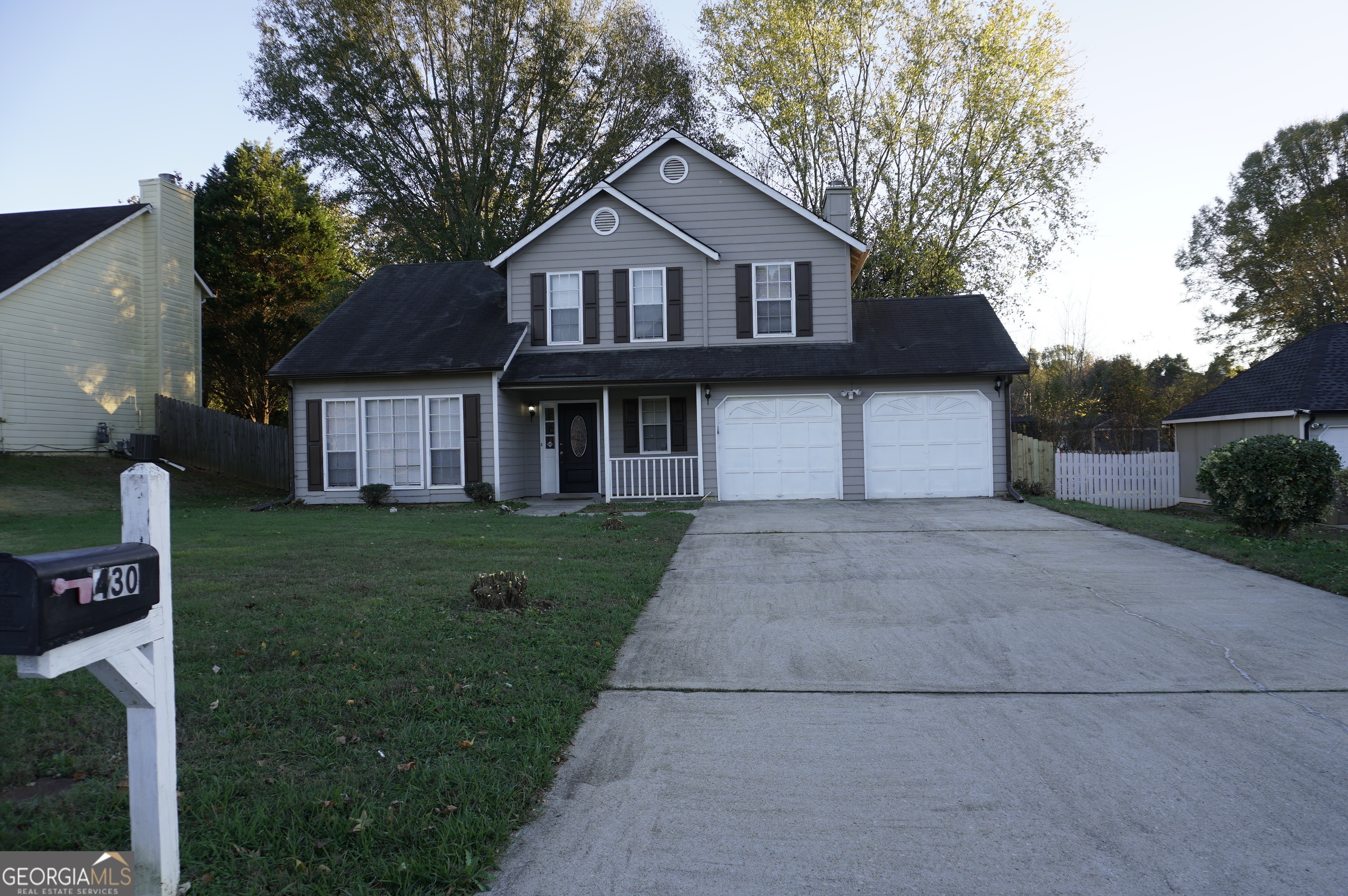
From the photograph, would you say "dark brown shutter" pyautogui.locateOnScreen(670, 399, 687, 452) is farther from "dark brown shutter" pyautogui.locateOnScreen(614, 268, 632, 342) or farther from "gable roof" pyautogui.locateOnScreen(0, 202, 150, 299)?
"gable roof" pyautogui.locateOnScreen(0, 202, 150, 299)

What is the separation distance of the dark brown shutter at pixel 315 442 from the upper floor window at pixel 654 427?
6.57 metres

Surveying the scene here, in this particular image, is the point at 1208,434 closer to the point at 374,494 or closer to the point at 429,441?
the point at 429,441

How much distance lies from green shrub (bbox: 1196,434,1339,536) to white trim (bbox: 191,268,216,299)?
23.9m

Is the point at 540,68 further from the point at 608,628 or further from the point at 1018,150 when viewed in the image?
the point at 608,628

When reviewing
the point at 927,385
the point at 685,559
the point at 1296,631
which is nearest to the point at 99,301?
the point at 685,559

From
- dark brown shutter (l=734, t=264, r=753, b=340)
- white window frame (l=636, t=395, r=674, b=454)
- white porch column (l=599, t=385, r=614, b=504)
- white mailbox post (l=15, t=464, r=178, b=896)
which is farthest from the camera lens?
→ white window frame (l=636, t=395, r=674, b=454)

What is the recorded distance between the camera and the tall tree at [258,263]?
27500 mm

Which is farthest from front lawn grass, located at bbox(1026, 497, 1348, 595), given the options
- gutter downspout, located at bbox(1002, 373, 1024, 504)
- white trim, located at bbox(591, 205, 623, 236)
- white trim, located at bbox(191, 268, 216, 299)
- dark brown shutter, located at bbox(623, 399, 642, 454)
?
white trim, located at bbox(191, 268, 216, 299)

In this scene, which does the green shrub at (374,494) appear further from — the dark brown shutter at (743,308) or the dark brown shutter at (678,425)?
the dark brown shutter at (743,308)

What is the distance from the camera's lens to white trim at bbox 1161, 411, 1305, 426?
55.7 feet

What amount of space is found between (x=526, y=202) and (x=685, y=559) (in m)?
20.2

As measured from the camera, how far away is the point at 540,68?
25.3m

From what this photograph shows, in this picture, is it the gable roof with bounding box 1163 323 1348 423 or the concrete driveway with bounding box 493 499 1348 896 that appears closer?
the concrete driveway with bounding box 493 499 1348 896

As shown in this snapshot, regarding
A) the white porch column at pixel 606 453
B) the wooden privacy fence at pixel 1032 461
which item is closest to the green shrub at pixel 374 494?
the white porch column at pixel 606 453
